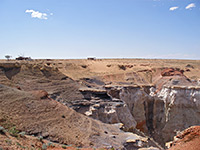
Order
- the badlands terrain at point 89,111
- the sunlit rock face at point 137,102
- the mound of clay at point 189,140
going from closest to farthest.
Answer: the mound of clay at point 189,140
the badlands terrain at point 89,111
the sunlit rock face at point 137,102

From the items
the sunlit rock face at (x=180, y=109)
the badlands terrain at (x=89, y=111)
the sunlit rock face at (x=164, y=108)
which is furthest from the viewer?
the sunlit rock face at (x=164, y=108)

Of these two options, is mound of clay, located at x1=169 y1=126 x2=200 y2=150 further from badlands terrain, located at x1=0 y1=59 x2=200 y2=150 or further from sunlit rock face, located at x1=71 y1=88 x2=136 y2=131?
sunlit rock face, located at x1=71 y1=88 x2=136 y2=131

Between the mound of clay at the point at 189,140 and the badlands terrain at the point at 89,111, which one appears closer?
the mound of clay at the point at 189,140

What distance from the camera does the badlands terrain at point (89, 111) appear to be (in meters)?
12.9

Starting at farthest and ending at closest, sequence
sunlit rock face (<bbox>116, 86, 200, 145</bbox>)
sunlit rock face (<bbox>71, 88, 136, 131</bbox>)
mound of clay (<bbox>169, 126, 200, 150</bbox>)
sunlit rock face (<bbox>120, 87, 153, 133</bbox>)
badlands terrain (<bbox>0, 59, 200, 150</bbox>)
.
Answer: sunlit rock face (<bbox>120, 87, 153, 133</bbox>), sunlit rock face (<bbox>116, 86, 200, 145</bbox>), sunlit rock face (<bbox>71, 88, 136, 131</bbox>), badlands terrain (<bbox>0, 59, 200, 150</bbox>), mound of clay (<bbox>169, 126, 200, 150</bbox>)

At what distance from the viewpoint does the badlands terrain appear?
42.3 feet

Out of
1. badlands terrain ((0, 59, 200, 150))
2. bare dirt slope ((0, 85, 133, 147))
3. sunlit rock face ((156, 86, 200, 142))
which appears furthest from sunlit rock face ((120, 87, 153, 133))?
bare dirt slope ((0, 85, 133, 147))

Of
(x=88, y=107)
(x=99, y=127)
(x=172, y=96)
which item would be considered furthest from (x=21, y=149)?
(x=172, y=96)

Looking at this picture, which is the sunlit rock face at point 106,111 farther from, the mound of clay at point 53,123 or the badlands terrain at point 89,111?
the mound of clay at point 53,123

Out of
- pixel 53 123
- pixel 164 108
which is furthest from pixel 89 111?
pixel 164 108

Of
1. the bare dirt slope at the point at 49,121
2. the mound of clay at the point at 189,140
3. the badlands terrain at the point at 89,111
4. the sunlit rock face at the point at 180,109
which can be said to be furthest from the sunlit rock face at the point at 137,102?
the mound of clay at the point at 189,140

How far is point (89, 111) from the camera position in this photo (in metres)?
21.4

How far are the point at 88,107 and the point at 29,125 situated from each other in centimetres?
916

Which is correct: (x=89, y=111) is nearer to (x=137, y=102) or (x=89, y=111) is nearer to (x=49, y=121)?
(x=49, y=121)
